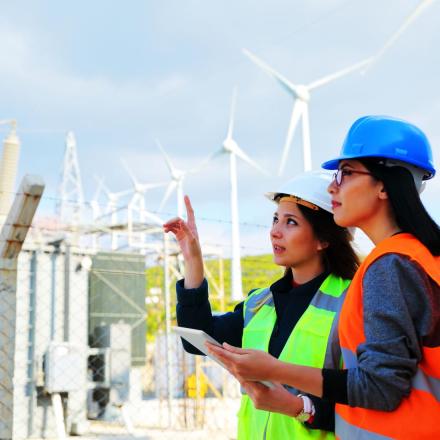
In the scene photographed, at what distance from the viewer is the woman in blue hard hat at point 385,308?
133 centimetres

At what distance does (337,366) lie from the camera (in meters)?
1.80

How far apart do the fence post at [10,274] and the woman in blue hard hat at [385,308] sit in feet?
5.67

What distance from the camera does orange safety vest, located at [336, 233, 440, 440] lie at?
4.33ft

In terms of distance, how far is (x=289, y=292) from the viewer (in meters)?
2.26

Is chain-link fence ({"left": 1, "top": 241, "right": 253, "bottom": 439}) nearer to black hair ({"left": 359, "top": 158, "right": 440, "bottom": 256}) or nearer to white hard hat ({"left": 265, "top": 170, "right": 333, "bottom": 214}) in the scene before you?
white hard hat ({"left": 265, "top": 170, "right": 333, "bottom": 214})

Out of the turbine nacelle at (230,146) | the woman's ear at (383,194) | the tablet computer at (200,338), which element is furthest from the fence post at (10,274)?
the turbine nacelle at (230,146)

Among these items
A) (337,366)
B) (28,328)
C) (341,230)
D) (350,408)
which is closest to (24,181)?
(341,230)

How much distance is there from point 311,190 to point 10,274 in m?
1.64

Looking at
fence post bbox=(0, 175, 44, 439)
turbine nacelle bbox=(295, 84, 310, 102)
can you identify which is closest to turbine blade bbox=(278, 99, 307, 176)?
turbine nacelle bbox=(295, 84, 310, 102)

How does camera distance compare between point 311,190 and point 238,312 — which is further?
point 238,312

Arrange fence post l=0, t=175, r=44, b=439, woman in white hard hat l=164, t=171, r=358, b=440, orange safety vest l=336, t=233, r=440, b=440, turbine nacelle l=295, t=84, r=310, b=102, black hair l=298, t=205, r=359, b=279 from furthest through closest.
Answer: turbine nacelle l=295, t=84, r=310, b=102, fence post l=0, t=175, r=44, b=439, black hair l=298, t=205, r=359, b=279, woman in white hard hat l=164, t=171, r=358, b=440, orange safety vest l=336, t=233, r=440, b=440

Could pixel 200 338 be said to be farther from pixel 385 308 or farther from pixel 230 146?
pixel 230 146

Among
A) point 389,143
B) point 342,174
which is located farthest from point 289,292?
point 389,143

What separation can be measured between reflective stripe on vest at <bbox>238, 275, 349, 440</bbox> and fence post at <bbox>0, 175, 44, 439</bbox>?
1.28m
